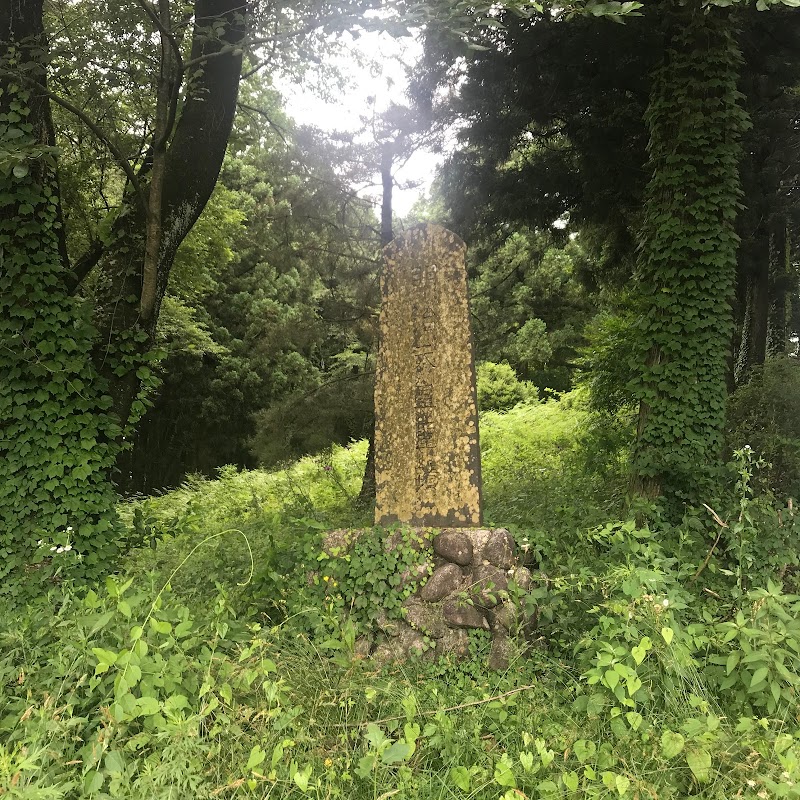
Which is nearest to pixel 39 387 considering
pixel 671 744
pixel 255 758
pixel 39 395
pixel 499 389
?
pixel 39 395

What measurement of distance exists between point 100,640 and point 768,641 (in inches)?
127

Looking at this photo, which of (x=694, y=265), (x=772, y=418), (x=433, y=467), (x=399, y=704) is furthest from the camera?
(x=772, y=418)

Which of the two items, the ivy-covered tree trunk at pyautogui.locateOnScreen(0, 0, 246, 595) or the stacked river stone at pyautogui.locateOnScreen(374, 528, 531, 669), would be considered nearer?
the stacked river stone at pyautogui.locateOnScreen(374, 528, 531, 669)

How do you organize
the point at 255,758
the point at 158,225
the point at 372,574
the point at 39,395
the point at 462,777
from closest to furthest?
1. the point at 255,758
2. the point at 462,777
3. the point at 372,574
4. the point at 39,395
5. the point at 158,225

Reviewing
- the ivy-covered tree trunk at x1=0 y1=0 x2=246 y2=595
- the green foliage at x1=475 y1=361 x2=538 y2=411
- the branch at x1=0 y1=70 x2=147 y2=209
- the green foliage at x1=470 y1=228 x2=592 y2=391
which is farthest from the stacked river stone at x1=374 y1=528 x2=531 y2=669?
the green foliage at x1=475 y1=361 x2=538 y2=411

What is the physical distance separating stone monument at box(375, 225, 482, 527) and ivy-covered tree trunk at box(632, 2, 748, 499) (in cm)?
271

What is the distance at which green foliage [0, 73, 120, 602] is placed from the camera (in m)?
4.65

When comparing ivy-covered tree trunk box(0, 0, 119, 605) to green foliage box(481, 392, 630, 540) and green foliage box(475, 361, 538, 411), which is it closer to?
green foliage box(481, 392, 630, 540)

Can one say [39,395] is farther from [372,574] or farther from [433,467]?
[433,467]

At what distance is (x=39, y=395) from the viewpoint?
469cm

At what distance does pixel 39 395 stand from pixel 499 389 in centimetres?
1503

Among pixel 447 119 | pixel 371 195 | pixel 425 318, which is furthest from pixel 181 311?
pixel 425 318

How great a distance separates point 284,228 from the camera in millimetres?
11289

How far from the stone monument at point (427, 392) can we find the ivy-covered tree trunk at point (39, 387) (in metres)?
2.32
